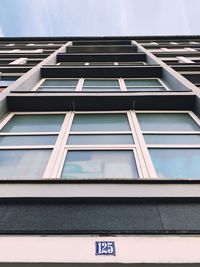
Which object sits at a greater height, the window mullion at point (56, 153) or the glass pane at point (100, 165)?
the window mullion at point (56, 153)

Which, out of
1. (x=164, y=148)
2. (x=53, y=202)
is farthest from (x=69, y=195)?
(x=164, y=148)

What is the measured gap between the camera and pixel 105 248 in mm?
3889

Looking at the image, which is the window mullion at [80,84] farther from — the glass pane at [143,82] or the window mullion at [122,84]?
the glass pane at [143,82]

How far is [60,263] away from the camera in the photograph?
3730 millimetres

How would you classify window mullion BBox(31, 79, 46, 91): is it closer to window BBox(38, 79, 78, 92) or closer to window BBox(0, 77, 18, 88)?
window BBox(38, 79, 78, 92)

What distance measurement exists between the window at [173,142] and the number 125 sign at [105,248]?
2.17m

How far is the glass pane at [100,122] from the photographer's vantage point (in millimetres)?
7828

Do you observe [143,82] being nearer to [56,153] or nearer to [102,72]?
[102,72]

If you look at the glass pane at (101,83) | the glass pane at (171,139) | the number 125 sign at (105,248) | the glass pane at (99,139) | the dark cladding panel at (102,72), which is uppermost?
the dark cladding panel at (102,72)

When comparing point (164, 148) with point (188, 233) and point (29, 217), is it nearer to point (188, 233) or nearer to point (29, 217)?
point (188, 233)

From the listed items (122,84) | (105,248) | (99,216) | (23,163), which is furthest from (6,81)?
(105,248)

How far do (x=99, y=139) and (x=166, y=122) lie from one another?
2027 mm

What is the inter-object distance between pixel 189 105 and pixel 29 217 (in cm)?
592

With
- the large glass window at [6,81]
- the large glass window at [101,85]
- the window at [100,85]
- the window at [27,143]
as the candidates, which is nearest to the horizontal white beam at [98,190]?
the window at [27,143]
